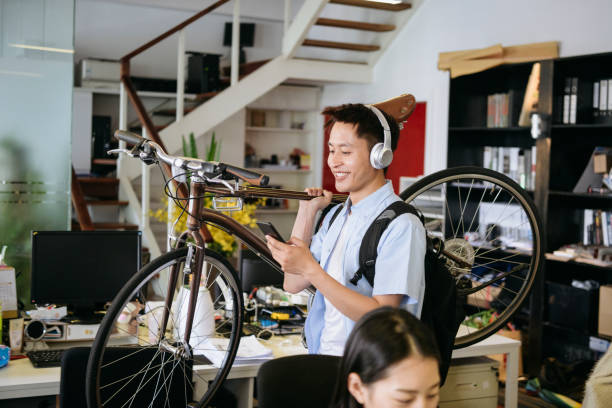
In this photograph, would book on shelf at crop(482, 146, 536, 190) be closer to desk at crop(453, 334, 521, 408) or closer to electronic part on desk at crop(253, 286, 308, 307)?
desk at crop(453, 334, 521, 408)

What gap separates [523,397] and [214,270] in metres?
2.60

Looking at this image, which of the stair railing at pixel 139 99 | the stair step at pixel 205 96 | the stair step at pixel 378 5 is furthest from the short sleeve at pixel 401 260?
the stair step at pixel 205 96

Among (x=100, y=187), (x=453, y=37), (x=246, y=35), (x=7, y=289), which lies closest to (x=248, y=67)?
(x=246, y=35)

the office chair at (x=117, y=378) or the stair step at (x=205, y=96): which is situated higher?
the stair step at (x=205, y=96)

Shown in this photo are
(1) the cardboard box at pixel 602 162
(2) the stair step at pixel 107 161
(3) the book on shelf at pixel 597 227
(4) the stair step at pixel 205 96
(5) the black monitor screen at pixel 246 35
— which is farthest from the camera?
(5) the black monitor screen at pixel 246 35

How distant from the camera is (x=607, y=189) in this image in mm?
4102

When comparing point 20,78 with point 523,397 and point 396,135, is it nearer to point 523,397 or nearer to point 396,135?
point 396,135

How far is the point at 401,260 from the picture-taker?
5.70 feet

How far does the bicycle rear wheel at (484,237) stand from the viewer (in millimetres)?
2459

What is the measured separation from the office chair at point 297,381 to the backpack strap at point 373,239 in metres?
0.27

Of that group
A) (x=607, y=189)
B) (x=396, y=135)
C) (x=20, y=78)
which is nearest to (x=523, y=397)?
(x=607, y=189)

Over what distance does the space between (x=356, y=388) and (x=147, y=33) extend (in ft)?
21.2

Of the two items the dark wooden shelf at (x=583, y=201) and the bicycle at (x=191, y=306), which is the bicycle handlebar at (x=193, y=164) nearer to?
the bicycle at (x=191, y=306)

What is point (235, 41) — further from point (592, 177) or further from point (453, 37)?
point (592, 177)
